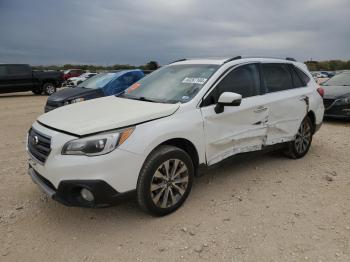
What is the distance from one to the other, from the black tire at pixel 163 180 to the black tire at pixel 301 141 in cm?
242

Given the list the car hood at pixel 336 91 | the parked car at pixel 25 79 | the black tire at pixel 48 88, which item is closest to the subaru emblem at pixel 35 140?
the car hood at pixel 336 91

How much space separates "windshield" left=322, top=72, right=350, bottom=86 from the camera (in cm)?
1009

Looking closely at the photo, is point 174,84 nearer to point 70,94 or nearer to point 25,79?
point 70,94

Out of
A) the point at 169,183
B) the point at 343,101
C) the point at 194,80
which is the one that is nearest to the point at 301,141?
the point at 194,80

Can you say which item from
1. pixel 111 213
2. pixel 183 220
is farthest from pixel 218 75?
pixel 111 213

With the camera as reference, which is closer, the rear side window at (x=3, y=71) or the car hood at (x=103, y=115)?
the car hood at (x=103, y=115)

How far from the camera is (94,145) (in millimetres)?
2971

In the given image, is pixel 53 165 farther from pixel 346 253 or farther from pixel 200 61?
pixel 346 253

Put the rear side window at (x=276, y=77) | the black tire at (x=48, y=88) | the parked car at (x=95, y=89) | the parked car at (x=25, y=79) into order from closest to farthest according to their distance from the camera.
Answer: the rear side window at (x=276, y=77), the parked car at (x=95, y=89), the parked car at (x=25, y=79), the black tire at (x=48, y=88)

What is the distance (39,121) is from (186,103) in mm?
1676

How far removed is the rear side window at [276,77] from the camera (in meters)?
4.75

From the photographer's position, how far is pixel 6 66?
17.5m

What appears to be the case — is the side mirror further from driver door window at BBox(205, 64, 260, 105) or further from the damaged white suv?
driver door window at BBox(205, 64, 260, 105)

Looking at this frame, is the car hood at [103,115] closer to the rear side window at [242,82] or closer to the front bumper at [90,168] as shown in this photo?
the front bumper at [90,168]
